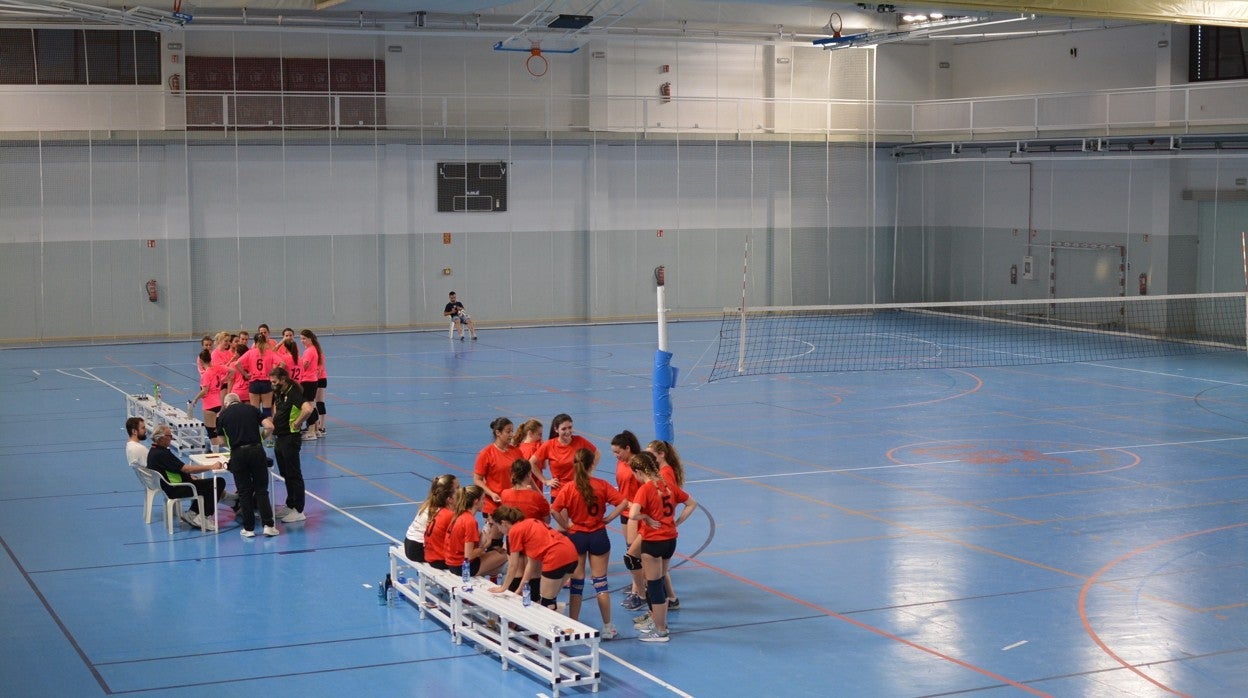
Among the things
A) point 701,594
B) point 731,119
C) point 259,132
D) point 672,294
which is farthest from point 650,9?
point 701,594

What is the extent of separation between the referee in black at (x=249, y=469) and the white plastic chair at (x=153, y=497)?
21.9 inches

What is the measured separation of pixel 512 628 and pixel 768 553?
3.91 meters

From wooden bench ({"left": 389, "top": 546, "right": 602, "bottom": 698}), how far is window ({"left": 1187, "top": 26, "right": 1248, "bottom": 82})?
3141cm

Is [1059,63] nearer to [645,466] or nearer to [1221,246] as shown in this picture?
[1221,246]

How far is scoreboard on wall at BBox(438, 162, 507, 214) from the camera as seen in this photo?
4138cm

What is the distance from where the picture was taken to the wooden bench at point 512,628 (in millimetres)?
11312

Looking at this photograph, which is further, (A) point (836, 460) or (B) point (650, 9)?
(B) point (650, 9)

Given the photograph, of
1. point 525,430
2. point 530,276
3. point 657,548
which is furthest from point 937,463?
point 530,276

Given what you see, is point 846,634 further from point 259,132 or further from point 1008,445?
point 259,132

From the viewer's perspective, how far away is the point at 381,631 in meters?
12.8

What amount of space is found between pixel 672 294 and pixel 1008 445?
2308 cm

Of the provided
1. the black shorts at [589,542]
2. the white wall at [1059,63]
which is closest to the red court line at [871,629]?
the black shorts at [589,542]

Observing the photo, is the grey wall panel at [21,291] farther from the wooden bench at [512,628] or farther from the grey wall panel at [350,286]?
the wooden bench at [512,628]

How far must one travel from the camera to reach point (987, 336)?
39312mm
